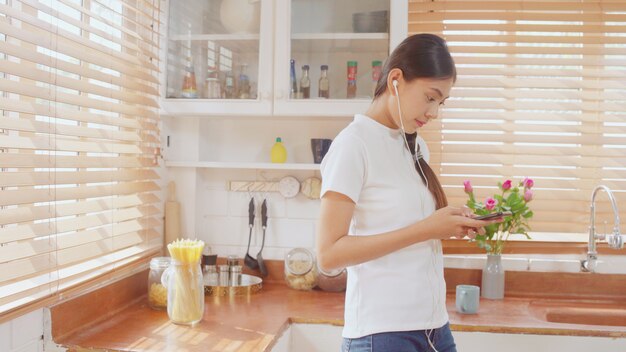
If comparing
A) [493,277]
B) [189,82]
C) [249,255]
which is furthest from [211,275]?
[493,277]

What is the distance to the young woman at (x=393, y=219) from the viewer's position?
1.34m

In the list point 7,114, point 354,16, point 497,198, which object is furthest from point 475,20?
point 7,114

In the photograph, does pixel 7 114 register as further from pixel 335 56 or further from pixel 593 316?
pixel 593 316

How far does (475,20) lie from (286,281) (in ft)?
4.16

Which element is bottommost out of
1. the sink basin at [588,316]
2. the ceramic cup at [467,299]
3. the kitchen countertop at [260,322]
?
the sink basin at [588,316]

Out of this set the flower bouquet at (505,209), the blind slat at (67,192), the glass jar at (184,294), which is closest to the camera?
the blind slat at (67,192)

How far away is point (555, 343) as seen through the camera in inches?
80.2

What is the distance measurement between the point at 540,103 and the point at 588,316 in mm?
820

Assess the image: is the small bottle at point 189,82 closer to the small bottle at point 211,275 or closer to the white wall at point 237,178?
the white wall at point 237,178

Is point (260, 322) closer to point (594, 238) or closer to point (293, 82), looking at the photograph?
point (293, 82)

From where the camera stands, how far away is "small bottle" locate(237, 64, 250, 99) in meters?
2.43

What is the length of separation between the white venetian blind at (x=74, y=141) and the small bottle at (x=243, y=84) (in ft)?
1.04

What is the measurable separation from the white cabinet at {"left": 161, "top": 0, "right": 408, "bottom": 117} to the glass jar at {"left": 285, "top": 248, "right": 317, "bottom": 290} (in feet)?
1.82

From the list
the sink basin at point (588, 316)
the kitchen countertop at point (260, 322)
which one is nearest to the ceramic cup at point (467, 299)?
the kitchen countertop at point (260, 322)
